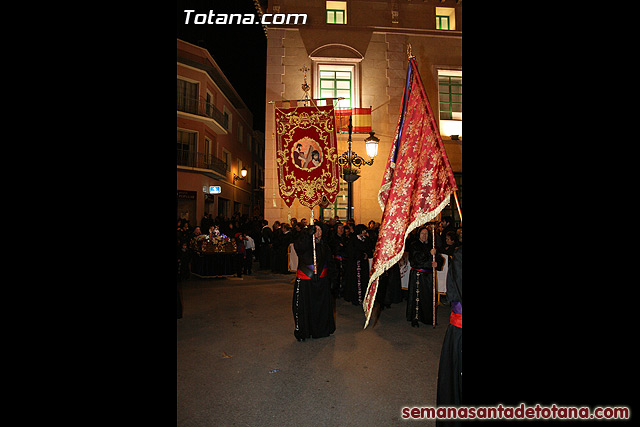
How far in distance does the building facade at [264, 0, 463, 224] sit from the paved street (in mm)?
7838

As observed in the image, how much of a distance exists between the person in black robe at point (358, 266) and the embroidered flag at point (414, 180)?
4150 mm

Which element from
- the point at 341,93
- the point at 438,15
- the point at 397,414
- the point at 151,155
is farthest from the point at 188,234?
the point at 438,15

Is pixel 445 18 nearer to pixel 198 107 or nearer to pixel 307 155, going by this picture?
pixel 307 155

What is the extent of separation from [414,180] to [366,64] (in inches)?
497

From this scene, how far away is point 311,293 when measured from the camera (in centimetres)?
592

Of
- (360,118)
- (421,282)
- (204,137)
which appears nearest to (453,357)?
(421,282)

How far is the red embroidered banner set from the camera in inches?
246

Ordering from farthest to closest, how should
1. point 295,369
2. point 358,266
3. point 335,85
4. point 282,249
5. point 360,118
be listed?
1. point 335,85
2. point 360,118
3. point 282,249
4. point 358,266
5. point 295,369

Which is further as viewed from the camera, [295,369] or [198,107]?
[198,107]

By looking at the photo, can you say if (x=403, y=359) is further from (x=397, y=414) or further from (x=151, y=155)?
(x=151, y=155)

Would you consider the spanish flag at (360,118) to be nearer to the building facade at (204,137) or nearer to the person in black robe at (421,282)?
the person in black robe at (421,282)

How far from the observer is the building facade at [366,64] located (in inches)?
575

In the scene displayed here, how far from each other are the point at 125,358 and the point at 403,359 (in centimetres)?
420

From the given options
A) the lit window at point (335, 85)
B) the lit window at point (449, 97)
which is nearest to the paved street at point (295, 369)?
the lit window at point (335, 85)
